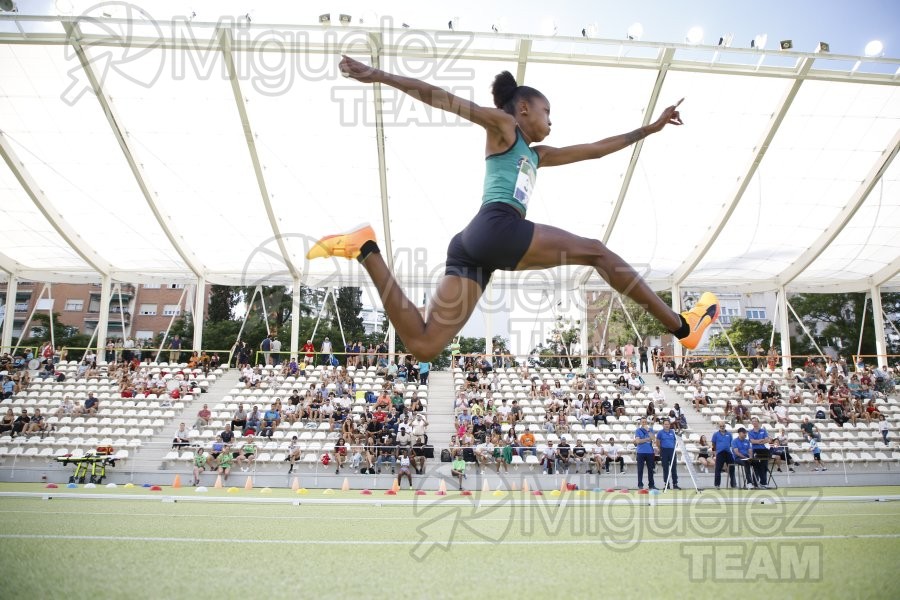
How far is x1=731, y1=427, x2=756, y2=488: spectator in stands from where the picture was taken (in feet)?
40.3

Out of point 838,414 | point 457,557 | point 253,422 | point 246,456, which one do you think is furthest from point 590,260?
point 838,414

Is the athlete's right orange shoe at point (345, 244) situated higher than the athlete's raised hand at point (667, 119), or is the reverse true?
the athlete's raised hand at point (667, 119)

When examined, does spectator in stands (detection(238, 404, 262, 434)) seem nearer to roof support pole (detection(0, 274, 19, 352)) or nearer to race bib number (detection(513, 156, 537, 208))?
roof support pole (detection(0, 274, 19, 352))

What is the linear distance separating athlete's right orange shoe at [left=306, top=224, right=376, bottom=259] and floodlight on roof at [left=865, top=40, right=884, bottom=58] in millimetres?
16963

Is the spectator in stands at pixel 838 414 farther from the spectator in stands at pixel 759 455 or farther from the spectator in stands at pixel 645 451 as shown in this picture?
the spectator in stands at pixel 645 451

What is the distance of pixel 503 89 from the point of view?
152 inches

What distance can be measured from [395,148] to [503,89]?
569 inches

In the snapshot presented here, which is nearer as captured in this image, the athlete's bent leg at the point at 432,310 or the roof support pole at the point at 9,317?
the athlete's bent leg at the point at 432,310

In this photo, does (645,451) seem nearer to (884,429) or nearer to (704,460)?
(704,460)

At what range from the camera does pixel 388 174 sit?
18.6 m

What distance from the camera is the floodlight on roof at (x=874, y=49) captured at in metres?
15.6

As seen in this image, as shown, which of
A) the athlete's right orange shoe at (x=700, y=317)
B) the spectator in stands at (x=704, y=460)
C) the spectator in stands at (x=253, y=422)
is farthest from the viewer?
the spectator in stands at (x=253, y=422)

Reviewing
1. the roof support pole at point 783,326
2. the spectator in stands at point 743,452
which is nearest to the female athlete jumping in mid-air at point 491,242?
the spectator in stands at point 743,452

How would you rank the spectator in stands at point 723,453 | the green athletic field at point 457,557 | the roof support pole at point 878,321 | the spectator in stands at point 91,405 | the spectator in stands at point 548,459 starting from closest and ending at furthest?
the green athletic field at point 457,557 < the spectator in stands at point 723,453 < the spectator in stands at point 548,459 < the spectator in stands at point 91,405 < the roof support pole at point 878,321
